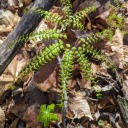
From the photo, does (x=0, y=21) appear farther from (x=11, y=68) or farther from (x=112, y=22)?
(x=112, y=22)

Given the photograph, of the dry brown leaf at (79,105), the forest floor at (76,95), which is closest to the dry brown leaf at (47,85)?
the forest floor at (76,95)

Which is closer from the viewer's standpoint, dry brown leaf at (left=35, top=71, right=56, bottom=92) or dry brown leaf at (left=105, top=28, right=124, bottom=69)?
dry brown leaf at (left=35, top=71, right=56, bottom=92)

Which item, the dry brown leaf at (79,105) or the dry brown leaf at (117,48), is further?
the dry brown leaf at (117,48)

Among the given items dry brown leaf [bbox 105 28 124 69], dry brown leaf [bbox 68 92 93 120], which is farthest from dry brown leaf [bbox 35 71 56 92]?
dry brown leaf [bbox 105 28 124 69]

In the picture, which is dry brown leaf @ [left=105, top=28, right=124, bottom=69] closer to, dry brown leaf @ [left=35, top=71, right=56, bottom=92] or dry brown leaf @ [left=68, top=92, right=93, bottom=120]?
dry brown leaf @ [left=68, top=92, right=93, bottom=120]

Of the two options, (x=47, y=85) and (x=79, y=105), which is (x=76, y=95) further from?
(x=47, y=85)

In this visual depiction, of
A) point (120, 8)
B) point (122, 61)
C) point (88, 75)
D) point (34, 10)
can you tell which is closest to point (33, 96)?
point (88, 75)

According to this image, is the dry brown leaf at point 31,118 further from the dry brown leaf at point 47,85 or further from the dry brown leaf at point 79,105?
the dry brown leaf at point 79,105

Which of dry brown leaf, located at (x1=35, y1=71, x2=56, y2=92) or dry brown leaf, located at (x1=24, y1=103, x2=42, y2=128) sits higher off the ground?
dry brown leaf, located at (x1=35, y1=71, x2=56, y2=92)

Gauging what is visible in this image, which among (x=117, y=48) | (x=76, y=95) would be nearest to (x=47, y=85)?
(x=76, y=95)
